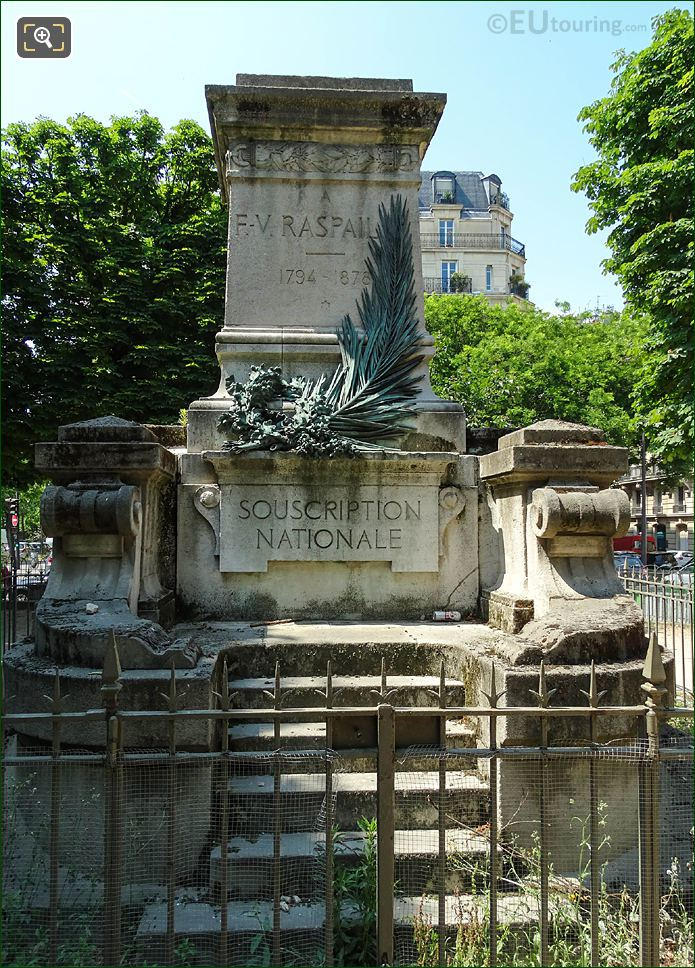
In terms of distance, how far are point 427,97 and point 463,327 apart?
75.6ft

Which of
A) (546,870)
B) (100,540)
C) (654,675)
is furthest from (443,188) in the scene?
(546,870)

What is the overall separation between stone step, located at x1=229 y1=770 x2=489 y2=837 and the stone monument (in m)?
0.20

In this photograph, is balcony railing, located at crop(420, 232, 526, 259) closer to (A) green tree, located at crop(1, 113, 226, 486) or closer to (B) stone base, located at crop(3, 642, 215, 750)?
(A) green tree, located at crop(1, 113, 226, 486)

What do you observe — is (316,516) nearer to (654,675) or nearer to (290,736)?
(290,736)

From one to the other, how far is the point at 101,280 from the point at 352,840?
16.6m

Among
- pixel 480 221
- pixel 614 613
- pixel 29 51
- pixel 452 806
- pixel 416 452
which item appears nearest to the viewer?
pixel 452 806

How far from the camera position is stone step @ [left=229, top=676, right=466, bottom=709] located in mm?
4793

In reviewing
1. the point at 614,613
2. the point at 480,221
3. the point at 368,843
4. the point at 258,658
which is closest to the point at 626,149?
the point at 614,613

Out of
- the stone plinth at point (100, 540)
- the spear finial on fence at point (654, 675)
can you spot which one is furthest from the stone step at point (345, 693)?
the spear finial on fence at point (654, 675)

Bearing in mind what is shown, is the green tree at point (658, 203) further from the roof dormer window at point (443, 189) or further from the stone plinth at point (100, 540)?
the roof dormer window at point (443, 189)

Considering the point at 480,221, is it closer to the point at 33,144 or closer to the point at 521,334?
the point at 521,334

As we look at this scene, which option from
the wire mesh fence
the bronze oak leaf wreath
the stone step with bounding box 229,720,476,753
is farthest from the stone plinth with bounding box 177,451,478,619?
the wire mesh fence

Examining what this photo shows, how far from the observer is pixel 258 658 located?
17.0 feet

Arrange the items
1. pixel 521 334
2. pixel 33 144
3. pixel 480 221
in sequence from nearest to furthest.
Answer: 1. pixel 33 144
2. pixel 521 334
3. pixel 480 221
